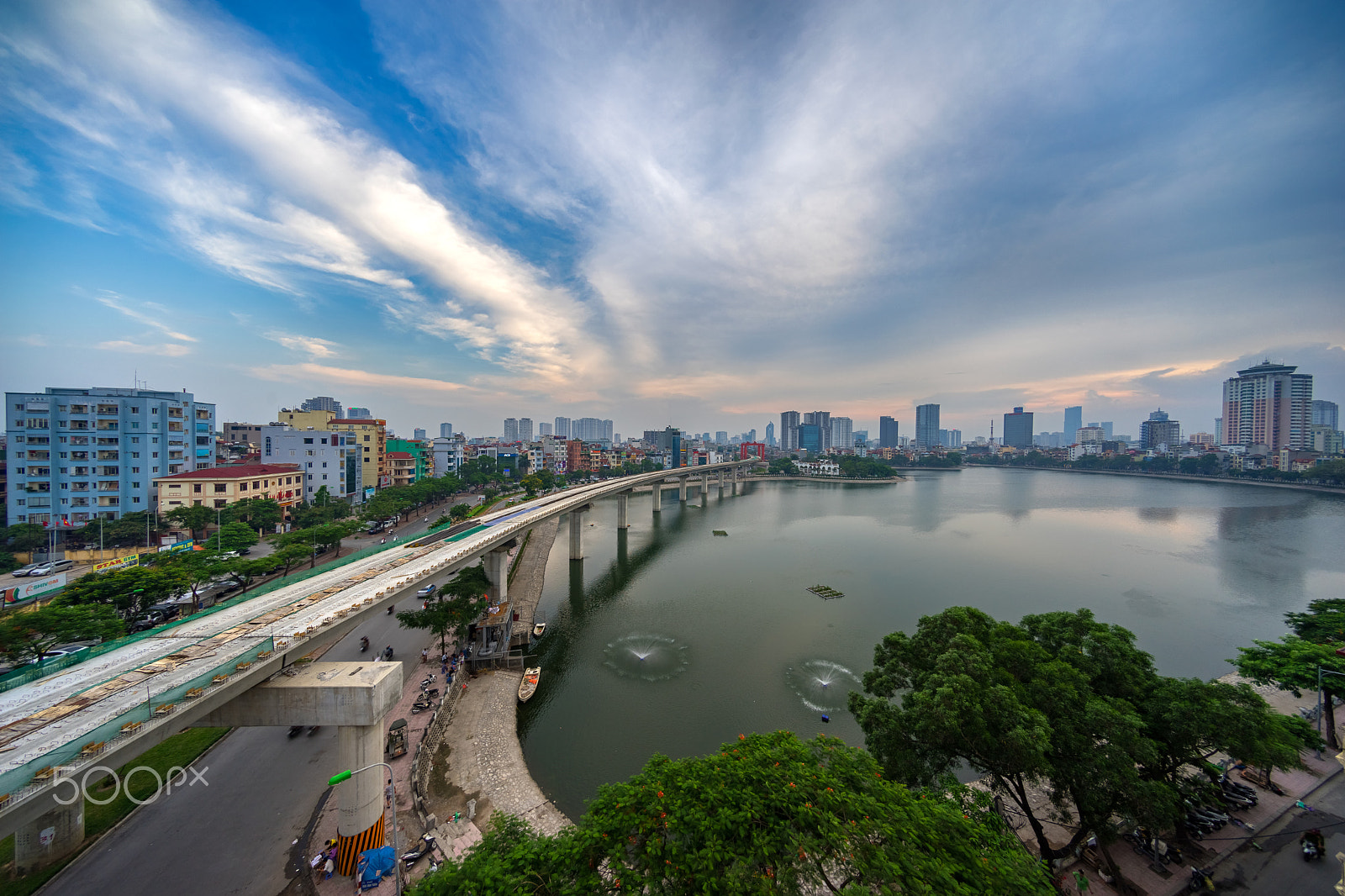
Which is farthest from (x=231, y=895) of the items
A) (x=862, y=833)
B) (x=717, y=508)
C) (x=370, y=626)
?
(x=717, y=508)

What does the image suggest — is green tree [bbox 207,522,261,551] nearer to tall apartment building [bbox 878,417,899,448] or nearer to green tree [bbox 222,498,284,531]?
green tree [bbox 222,498,284,531]

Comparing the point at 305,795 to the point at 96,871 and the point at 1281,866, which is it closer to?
the point at 96,871

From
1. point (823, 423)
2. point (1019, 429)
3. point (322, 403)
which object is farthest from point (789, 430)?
point (322, 403)

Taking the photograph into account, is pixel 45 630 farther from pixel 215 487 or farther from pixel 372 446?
pixel 372 446

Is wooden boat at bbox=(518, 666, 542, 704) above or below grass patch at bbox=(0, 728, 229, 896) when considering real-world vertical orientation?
below

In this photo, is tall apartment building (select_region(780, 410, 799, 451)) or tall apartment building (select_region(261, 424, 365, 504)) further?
tall apartment building (select_region(780, 410, 799, 451))

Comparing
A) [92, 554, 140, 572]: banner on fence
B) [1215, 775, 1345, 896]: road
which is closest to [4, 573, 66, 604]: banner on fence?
[92, 554, 140, 572]: banner on fence
